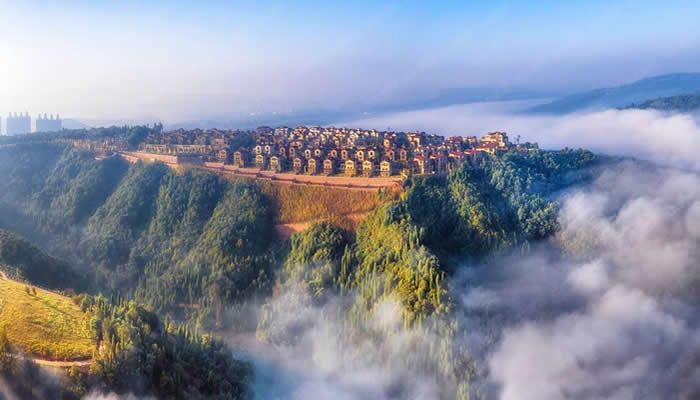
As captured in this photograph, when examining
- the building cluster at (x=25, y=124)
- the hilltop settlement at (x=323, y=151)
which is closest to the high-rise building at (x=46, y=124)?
the building cluster at (x=25, y=124)

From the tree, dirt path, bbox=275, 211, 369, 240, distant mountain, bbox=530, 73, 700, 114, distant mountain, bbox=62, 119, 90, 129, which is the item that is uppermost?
distant mountain, bbox=530, 73, 700, 114

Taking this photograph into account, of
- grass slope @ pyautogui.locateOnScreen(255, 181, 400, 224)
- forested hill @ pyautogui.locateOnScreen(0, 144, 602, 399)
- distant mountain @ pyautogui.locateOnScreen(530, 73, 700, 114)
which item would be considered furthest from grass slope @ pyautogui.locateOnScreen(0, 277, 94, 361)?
distant mountain @ pyautogui.locateOnScreen(530, 73, 700, 114)

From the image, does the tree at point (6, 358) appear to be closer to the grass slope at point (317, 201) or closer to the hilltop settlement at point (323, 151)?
the grass slope at point (317, 201)

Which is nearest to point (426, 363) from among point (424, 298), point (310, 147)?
point (424, 298)

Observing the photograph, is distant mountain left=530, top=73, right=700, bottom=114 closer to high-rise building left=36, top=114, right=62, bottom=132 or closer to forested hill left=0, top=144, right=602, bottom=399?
forested hill left=0, top=144, right=602, bottom=399

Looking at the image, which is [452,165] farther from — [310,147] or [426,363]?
[426,363]

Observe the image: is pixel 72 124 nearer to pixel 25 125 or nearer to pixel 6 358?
pixel 25 125
